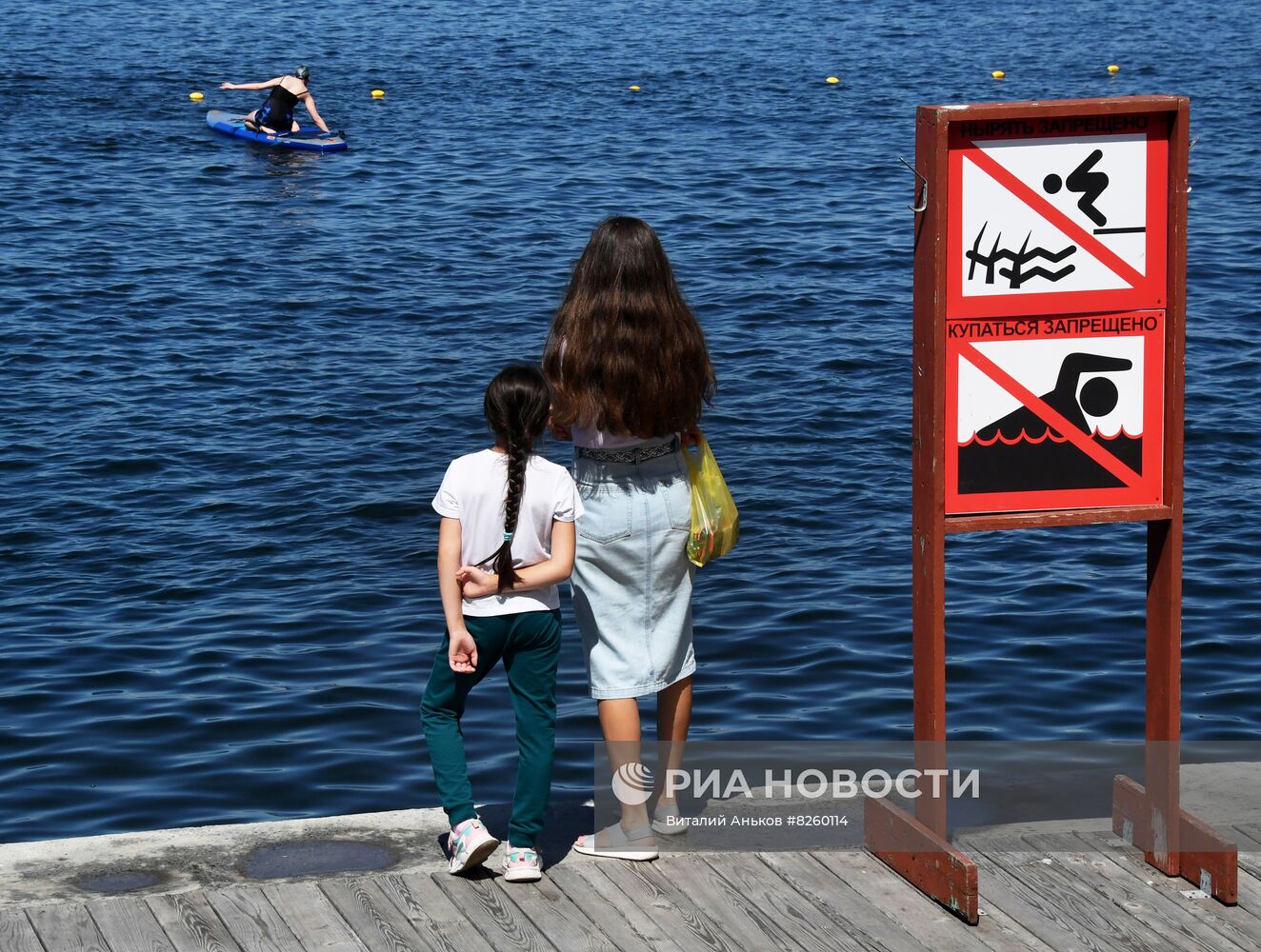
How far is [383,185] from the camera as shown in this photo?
22953 millimetres

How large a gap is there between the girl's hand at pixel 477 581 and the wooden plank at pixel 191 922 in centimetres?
107

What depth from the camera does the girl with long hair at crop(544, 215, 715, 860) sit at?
A: 494cm

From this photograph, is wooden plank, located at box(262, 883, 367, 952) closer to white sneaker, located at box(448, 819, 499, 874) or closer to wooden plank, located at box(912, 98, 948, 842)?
white sneaker, located at box(448, 819, 499, 874)

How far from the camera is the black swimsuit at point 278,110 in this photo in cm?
2523

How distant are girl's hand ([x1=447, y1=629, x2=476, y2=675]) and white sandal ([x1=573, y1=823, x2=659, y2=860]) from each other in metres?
0.68

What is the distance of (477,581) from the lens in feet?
15.9

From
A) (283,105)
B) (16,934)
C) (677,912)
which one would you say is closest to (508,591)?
(677,912)

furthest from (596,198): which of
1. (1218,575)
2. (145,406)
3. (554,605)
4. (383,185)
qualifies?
(554,605)

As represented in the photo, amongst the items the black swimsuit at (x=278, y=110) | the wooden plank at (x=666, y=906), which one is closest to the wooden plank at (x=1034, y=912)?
the wooden plank at (x=666, y=906)

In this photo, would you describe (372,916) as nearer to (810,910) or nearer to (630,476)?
(810,910)

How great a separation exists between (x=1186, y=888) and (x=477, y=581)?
2.09 m

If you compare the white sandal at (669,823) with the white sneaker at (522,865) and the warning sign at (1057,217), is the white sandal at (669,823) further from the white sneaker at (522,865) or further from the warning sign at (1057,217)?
the warning sign at (1057,217)

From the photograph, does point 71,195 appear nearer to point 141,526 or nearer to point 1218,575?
point 141,526

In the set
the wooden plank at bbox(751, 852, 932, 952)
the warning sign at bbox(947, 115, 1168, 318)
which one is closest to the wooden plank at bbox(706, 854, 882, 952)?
the wooden plank at bbox(751, 852, 932, 952)
